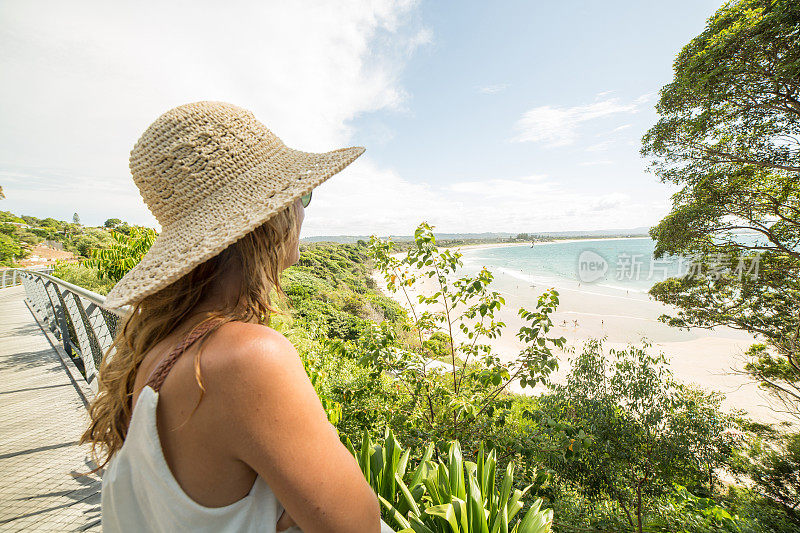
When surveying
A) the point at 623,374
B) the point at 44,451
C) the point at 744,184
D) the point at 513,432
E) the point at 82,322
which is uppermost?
the point at 744,184

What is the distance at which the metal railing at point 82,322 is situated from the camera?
102 inches

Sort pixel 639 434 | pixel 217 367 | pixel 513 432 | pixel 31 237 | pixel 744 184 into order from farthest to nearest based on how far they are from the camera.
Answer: pixel 31 237 → pixel 744 184 → pixel 639 434 → pixel 513 432 → pixel 217 367

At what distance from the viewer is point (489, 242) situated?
131 metres

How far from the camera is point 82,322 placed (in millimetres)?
3691

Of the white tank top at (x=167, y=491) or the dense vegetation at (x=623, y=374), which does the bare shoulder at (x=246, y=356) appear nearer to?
the white tank top at (x=167, y=491)

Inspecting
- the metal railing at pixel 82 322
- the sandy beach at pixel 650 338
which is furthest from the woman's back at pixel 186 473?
the sandy beach at pixel 650 338

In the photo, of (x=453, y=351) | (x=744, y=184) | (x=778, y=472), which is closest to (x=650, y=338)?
(x=744, y=184)

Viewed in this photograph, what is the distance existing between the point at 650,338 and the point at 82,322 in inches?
948

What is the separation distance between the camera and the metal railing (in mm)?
2586

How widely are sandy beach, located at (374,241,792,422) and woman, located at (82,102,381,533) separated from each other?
16.9 ft

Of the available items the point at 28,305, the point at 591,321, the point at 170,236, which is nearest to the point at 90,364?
the point at 170,236

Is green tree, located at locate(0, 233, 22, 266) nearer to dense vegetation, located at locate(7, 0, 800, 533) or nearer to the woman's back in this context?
dense vegetation, located at locate(7, 0, 800, 533)

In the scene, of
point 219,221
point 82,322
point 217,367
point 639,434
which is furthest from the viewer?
point 639,434

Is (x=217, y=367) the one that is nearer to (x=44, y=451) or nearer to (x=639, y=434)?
(x=44, y=451)
